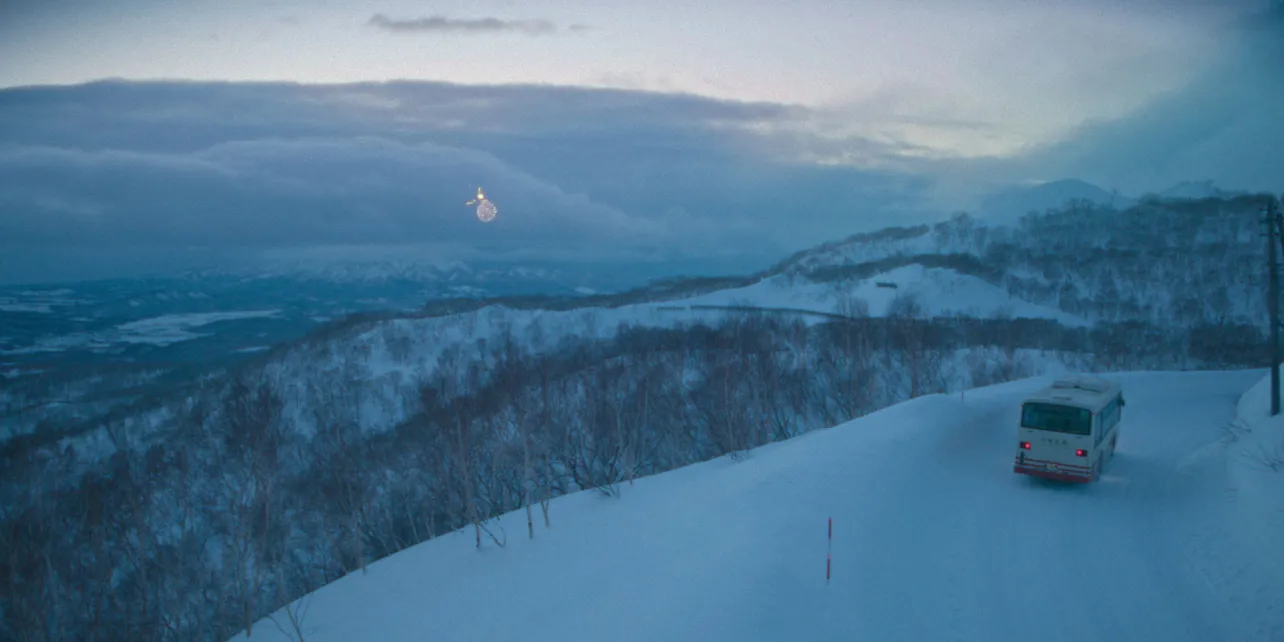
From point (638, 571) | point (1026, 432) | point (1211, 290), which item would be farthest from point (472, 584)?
point (1211, 290)

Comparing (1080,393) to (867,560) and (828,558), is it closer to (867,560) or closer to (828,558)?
(867,560)

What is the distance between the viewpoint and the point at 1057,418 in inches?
679

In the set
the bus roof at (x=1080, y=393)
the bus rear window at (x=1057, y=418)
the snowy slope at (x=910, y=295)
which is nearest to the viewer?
the bus rear window at (x=1057, y=418)

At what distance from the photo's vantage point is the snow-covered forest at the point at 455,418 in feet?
66.3

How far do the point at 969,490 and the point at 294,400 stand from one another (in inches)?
1604

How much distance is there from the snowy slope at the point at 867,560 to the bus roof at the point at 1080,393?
6.77ft

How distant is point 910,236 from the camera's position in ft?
563

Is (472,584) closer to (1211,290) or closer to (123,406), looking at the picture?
(123,406)

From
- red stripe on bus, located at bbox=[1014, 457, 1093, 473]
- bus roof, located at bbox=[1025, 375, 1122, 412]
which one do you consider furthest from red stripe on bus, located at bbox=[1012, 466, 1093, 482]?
bus roof, located at bbox=[1025, 375, 1122, 412]

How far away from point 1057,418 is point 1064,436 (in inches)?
22.8

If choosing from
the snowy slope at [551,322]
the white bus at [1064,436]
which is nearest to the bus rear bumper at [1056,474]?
the white bus at [1064,436]

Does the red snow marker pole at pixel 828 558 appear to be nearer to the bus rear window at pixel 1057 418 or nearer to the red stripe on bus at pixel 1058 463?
the red stripe on bus at pixel 1058 463

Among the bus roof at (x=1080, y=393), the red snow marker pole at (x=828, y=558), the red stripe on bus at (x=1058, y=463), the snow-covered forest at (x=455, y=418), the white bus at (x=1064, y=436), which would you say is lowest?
the snow-covered forest at (x=455, y=418)

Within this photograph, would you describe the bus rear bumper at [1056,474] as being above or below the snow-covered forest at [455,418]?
above
